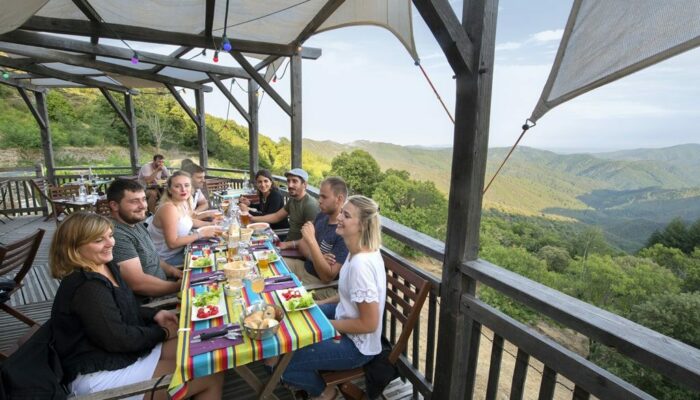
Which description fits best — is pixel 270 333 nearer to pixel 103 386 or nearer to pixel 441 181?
pixel 103 386

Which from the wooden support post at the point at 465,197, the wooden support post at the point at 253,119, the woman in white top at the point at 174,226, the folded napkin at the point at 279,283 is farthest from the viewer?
the wooden support post at the point at 253,119

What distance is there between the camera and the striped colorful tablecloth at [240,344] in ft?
3.95

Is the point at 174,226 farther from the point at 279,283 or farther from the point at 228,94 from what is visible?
the point at 228,94

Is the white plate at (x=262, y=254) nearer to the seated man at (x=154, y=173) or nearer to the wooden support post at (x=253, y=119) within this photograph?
the wooden support post at (x=253, y=119)

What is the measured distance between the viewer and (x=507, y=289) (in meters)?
1.39

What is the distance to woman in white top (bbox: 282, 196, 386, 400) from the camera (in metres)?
1.60

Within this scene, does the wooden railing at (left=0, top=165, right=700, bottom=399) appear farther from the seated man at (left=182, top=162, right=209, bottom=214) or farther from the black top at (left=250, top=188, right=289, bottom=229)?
the seated man at (left=182, top=162, right=209, bottom=214)

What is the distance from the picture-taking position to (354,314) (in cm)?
172

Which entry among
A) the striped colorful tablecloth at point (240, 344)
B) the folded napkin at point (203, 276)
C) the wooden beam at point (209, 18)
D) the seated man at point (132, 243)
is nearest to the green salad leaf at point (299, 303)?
the striped colorful tablecloth at point (240, 344)

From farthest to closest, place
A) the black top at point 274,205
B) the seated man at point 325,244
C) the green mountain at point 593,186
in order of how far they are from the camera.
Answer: the green mountain at point 593,186
the black top at point 274,205
the seated man at point 325,244

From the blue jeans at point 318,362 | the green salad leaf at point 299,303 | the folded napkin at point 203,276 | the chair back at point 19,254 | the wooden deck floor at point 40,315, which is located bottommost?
the wooden deck floor at point 40,315

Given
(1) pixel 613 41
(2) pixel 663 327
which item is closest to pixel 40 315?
(1) pixel 613 41

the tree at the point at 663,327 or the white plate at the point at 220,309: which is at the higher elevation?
the white plate at the point at 220,309

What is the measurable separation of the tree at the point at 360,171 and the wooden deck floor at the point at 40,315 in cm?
1281
